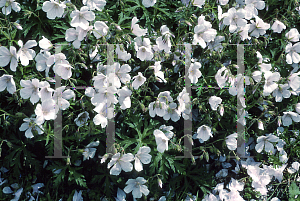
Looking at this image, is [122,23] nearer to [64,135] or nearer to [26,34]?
[26,34]

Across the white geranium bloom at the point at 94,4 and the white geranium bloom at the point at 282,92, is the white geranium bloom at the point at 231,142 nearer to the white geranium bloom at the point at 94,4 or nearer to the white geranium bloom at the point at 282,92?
the white geranium bloom at the point at 282,92

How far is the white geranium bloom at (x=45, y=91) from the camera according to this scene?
2262mm

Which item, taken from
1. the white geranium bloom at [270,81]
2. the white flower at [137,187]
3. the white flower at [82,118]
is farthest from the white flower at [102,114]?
the white geranium bloom at [270,81]

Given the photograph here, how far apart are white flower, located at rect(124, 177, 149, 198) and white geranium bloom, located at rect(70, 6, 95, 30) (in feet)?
4.78

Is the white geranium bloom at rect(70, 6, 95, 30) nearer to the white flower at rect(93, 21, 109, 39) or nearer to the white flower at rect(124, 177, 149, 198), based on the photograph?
the white flower at rect(93, 21, 109, 39)

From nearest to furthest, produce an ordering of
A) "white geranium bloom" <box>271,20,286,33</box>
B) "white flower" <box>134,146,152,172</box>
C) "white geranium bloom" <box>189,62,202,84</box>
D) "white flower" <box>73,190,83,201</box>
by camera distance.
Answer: "white flower" <box>134,146,152,172</box> < "white geranium bloom" <box>189,62,202,84</box> < "white flower" <box>73,190,83,201</box> < "white geranium bloom" <box>271,20,286,33</box>

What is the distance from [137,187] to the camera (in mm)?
2645

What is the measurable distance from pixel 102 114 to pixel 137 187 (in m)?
0.84

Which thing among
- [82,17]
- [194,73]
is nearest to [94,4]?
[82,17]

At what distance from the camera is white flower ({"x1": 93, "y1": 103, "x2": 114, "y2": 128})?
2270 millimetres

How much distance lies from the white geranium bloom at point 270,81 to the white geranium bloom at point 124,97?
49.7 inches

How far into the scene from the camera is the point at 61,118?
104 inches

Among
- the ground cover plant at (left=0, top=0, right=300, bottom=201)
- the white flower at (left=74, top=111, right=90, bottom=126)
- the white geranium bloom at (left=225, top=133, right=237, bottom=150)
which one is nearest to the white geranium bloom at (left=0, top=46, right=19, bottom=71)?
the ground cover plant at (left=0, top=0, right=300, bottom=201)

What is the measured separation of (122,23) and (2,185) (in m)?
2.15
